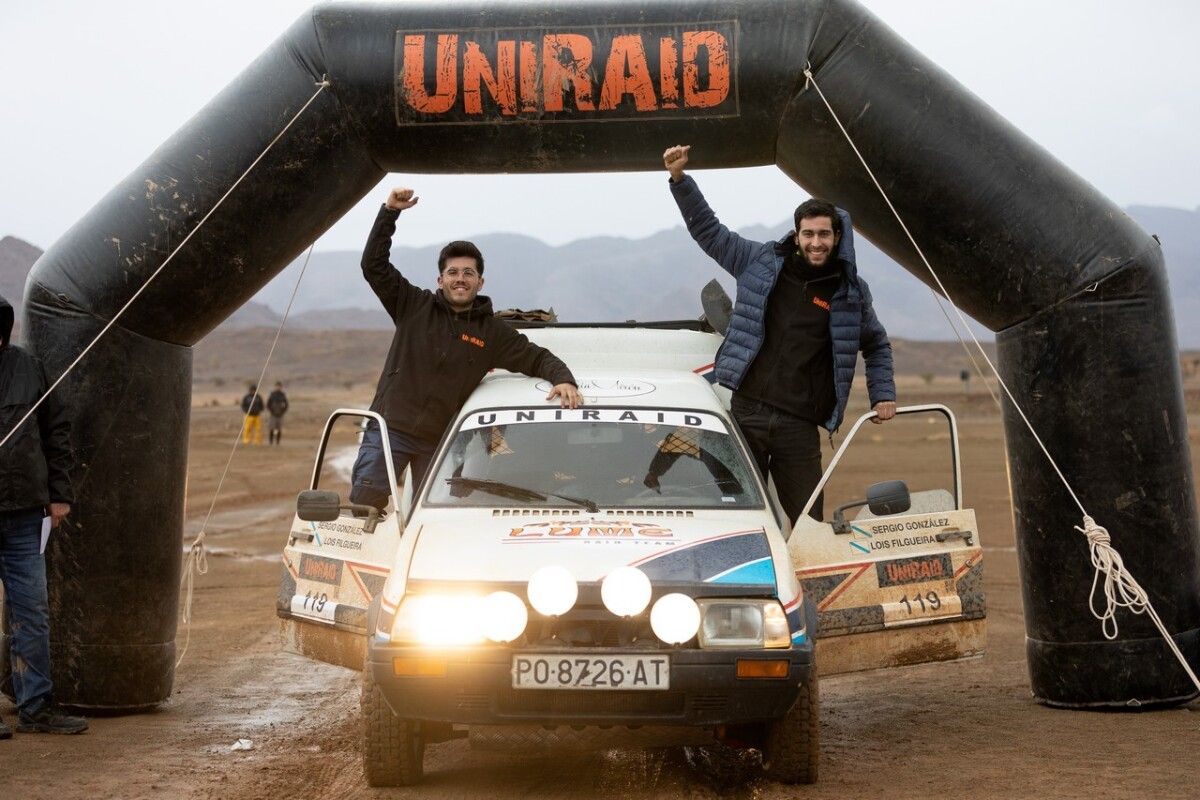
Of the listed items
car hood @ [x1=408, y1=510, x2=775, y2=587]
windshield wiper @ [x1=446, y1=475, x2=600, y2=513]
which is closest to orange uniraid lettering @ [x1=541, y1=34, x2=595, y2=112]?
windshield wiper @ [x1=446, y1=475, x2=600, y2=513]

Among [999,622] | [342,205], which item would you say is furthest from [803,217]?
[999,622]

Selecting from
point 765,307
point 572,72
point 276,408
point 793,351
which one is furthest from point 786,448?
point 276,408

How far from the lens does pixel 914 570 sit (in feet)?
22.8

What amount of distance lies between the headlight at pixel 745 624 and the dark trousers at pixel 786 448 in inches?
74.8

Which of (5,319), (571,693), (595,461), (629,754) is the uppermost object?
(5,319)

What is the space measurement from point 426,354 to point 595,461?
1.28 metres

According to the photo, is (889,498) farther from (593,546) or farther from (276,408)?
(276,408)

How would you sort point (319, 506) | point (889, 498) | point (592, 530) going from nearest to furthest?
point (592, 530) → point (889, 498) → point (319, 506)

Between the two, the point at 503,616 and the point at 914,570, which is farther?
the point at 914,570

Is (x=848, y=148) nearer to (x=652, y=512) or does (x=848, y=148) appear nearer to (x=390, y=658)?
(x=652, y=512)

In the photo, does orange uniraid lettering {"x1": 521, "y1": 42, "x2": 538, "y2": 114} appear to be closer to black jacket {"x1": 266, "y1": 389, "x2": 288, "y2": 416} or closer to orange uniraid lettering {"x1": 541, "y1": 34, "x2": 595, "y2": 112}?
orange uniraid lettering {"x1": 541, "y1": 34, "x2": 595, "y2": 112}

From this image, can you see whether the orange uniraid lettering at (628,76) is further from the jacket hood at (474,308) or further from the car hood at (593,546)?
the car hood at (593,546)

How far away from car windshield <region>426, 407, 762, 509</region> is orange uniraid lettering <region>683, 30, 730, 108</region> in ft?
5.39

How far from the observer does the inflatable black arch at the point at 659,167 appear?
732 centimetres
